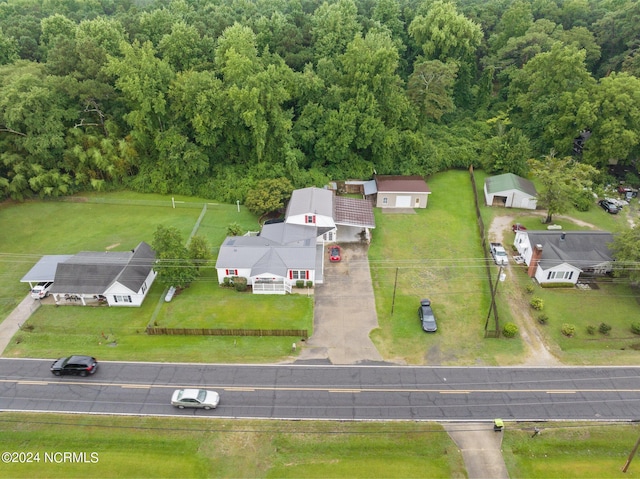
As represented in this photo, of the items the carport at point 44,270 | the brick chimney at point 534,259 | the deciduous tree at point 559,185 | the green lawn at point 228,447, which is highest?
the deciduous tree at point 559,185

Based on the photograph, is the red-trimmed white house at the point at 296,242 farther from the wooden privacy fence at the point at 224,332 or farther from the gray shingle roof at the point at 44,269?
the gray shingle roof at the point at 44,269

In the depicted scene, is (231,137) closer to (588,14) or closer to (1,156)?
(1,156)

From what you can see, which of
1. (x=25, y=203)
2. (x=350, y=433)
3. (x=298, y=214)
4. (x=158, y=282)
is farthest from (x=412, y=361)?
(x=25, y=203)

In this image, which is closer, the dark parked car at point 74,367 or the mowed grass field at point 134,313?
the dark parked car at point 74,367

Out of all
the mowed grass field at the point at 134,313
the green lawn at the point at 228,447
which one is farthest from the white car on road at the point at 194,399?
the mowed grass field at the point at 134,313

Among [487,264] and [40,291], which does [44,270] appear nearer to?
[40,291]

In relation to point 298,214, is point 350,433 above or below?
below

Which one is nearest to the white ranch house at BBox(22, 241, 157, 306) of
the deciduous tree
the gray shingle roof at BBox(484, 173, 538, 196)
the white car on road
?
the white car on road
